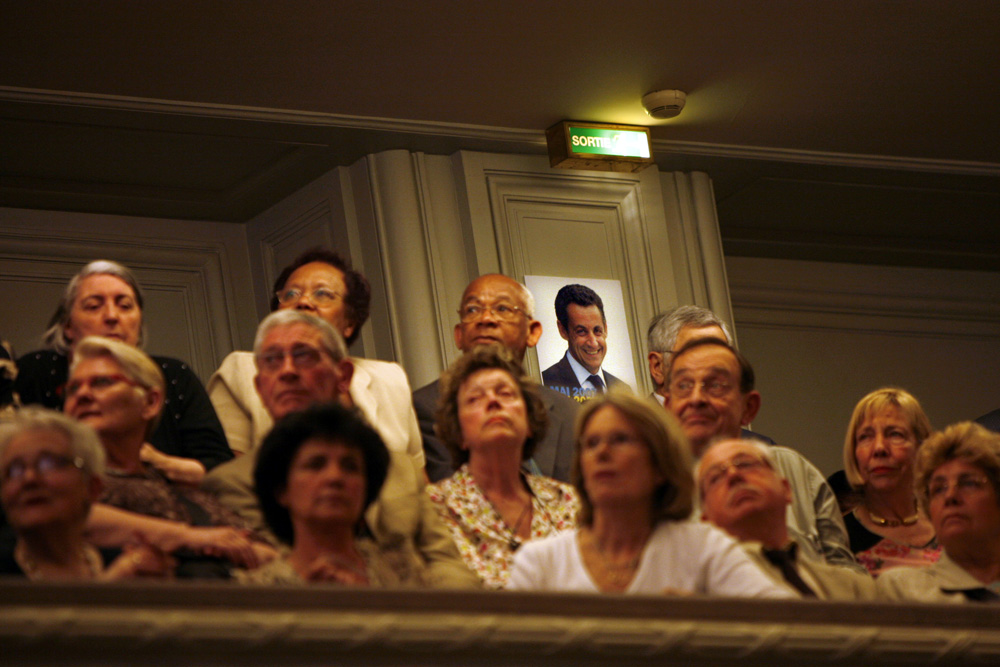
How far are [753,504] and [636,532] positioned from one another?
0.33 metres

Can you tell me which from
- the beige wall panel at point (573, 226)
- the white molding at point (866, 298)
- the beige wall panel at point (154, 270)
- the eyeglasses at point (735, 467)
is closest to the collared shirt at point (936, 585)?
the eyeglasses at point (735, 467)

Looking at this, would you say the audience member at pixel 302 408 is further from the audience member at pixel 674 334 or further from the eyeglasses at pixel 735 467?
the audience member at pixel 674 334

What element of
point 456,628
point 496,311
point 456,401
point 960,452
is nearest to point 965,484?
point 960,452

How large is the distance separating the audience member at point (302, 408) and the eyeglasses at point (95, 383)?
26 cm

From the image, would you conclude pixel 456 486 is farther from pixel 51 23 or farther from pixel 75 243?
pixel 75 243

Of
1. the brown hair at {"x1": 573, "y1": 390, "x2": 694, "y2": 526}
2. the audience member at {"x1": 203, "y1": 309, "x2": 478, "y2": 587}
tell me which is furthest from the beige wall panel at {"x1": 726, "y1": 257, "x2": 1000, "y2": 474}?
the brown hair at {"x1": 573, "y1": 390, "x2": 694, "y2": 526}

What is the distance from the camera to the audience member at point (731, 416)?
3439mm

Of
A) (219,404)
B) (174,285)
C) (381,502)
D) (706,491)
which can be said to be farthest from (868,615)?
(174,285)

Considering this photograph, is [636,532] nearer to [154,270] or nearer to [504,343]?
[504,343]

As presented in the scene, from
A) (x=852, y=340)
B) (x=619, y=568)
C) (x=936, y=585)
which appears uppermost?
(x=852, y=340)

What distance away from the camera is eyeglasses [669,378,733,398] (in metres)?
3.47

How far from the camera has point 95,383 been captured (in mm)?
2869

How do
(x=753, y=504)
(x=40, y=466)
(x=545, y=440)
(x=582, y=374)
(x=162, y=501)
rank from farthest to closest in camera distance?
(x=582, y=374), (x=545, y=440), (x=753, y=504), (x=162, y=501), (x=40, y=466)

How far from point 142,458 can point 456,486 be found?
63 centimetres
